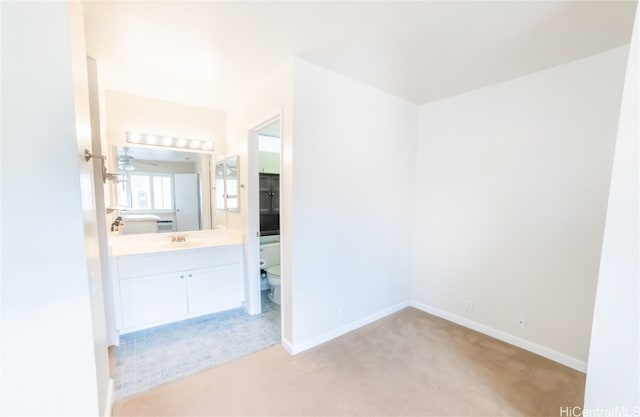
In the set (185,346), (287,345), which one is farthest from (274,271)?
(185,346)

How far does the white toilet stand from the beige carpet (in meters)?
0.98

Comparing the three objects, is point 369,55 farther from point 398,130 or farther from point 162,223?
point 162,223

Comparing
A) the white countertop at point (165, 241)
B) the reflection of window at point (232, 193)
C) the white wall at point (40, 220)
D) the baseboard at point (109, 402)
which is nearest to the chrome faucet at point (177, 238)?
the white countertop at point (165, 241)

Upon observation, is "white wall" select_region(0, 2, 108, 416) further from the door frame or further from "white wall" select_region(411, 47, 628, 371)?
"white wall" select_region(411, 47, 628, 371)

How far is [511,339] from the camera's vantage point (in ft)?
7.75

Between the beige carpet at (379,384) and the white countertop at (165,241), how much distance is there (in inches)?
50.0

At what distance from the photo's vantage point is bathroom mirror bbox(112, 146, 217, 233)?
278 cm

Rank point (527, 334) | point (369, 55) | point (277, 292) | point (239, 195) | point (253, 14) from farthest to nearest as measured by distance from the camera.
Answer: point (277, 292) < point (239, 195) < point (527, 334) < point (369, 55) < point (253, 14)

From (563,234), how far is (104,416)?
3369mm

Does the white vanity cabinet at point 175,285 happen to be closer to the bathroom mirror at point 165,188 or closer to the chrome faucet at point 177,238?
the chrome faucet at point 177,238

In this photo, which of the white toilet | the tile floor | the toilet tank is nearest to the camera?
the tile floor

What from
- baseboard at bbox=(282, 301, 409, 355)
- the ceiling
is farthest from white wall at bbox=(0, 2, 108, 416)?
baseboard at bbox=(282, 301, 409, 355)

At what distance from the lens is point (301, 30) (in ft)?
5.48

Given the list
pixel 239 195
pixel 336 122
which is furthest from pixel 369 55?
pixel 239 195
